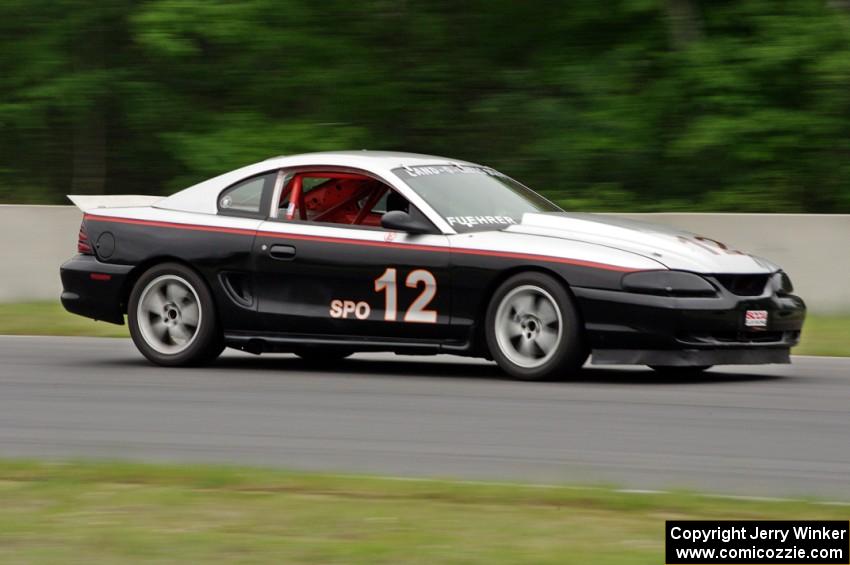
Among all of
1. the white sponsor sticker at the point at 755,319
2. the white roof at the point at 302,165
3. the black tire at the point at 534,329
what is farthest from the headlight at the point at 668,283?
the white roof at the point at 302,165

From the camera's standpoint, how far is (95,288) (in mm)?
10438

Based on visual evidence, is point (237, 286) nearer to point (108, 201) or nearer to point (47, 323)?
point (108, 201)

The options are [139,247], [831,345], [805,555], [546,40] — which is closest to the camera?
[805,555]

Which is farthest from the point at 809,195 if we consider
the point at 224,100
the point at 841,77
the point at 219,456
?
the point at 219,456

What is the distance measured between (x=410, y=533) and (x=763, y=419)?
3285 millimetres

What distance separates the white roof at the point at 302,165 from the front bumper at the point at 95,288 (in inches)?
22.7

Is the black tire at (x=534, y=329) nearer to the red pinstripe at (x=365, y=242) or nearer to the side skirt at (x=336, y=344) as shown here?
the red pinstripe at (x=365, y=242)

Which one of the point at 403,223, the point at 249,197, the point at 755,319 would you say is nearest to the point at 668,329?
the point at 755,319

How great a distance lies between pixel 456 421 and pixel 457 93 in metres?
13.2

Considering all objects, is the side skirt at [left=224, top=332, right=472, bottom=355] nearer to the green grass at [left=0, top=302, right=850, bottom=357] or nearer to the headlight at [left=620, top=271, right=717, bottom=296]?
the headlight at [left=620, top=271, right=717, bottom=296]

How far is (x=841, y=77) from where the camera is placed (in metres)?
17.9

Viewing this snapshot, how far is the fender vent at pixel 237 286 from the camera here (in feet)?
32.7

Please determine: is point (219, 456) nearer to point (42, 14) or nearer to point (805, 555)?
point (805, 555)

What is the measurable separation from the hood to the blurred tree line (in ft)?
28.2
